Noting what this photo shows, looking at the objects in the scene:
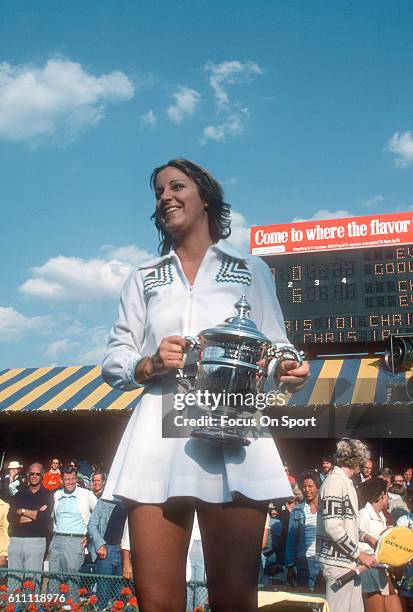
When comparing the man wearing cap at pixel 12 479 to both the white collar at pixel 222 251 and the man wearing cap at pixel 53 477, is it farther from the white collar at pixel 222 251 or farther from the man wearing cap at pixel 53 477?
the white collar at pixel 222 251

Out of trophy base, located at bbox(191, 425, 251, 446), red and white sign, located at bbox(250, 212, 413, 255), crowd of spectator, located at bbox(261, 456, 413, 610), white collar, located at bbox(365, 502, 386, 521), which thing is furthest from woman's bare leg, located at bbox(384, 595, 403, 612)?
red and white sign, located at bbox(250, 212, 413, 255)

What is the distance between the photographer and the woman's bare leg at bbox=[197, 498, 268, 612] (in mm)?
1338

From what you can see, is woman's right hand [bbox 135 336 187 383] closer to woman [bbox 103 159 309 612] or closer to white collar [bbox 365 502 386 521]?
woman [bbox 103 159 309 612]

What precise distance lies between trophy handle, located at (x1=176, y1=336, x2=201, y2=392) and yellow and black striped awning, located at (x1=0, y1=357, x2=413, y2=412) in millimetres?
7571

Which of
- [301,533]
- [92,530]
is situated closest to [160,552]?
[92,530]

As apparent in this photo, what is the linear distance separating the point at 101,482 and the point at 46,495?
839 millimetres

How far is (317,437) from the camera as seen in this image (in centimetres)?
1252

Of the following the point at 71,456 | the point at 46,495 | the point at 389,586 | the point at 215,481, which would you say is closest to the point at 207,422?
the point at 215,481

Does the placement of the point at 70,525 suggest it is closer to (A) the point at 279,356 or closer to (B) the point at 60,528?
(B) the point at 60,528

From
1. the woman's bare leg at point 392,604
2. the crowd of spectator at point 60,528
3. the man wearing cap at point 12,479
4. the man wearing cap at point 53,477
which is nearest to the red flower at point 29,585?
the crowd of spectator at point 60,528

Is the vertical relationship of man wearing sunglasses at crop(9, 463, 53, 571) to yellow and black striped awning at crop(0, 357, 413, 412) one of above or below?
below

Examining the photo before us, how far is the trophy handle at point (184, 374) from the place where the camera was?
4.61 feet

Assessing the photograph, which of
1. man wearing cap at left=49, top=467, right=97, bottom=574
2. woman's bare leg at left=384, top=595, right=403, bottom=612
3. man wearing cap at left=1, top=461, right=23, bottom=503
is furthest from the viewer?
man wearing cap at left=1, top=461, right=23, bottom=503

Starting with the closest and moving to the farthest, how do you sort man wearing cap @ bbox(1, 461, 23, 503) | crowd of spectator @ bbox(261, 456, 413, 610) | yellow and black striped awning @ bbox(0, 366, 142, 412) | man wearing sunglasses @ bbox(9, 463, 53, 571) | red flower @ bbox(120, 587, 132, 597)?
red flower @ bbox(120, 587, 132, 597), crowd of spectator @ bbox(261, 456, 413, 610), man wearing sunglasses @ bbox(9, 463, 53, 571), man wearing cap @ bbox(1, 461, 23, 503), yellow and black striped awning @ bbox(0, 366, 142, 412)
